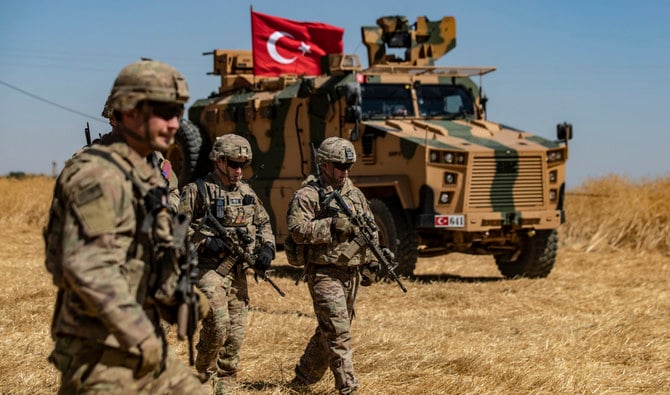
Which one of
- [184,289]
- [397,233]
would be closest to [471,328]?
[397,233]

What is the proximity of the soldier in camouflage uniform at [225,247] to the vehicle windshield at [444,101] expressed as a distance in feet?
20.5

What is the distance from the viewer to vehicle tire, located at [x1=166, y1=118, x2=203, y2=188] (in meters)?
13.1

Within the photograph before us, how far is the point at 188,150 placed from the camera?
43.4 feet

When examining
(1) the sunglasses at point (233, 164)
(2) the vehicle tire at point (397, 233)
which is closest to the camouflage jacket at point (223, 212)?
(1) the sunglasses at point (233, 164)

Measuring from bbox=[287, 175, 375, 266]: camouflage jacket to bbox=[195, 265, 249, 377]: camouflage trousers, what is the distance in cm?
41

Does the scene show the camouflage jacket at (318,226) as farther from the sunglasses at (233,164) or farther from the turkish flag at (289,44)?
the turkish flag at (289,44)

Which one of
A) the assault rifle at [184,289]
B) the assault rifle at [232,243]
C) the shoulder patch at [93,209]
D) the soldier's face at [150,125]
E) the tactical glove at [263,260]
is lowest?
the tactical glove at [263,260]

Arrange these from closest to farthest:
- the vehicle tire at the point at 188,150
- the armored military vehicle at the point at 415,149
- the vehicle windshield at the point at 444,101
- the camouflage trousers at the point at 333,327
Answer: the camouflage trousers at the point at 333,327 → the armored military vehicle at the point at 415,149 → the vehicle windshield at the point at 444,101 → the vehicle tire at the point at 188,150

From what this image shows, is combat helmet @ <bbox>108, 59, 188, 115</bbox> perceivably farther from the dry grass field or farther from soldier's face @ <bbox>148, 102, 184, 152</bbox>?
the dry grass field

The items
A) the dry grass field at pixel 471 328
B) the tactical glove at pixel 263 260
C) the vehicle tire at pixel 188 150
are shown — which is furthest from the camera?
the vehicle tire at pixel 188 150

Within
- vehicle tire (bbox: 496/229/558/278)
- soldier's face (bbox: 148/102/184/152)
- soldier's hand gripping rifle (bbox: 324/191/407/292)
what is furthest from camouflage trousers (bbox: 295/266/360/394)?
vehicle tire (bbox: 496/229/558/278)

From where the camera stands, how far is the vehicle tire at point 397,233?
36.5 ft

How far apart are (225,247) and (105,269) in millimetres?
2771

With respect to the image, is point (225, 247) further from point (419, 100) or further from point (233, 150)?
point (419, 100)
